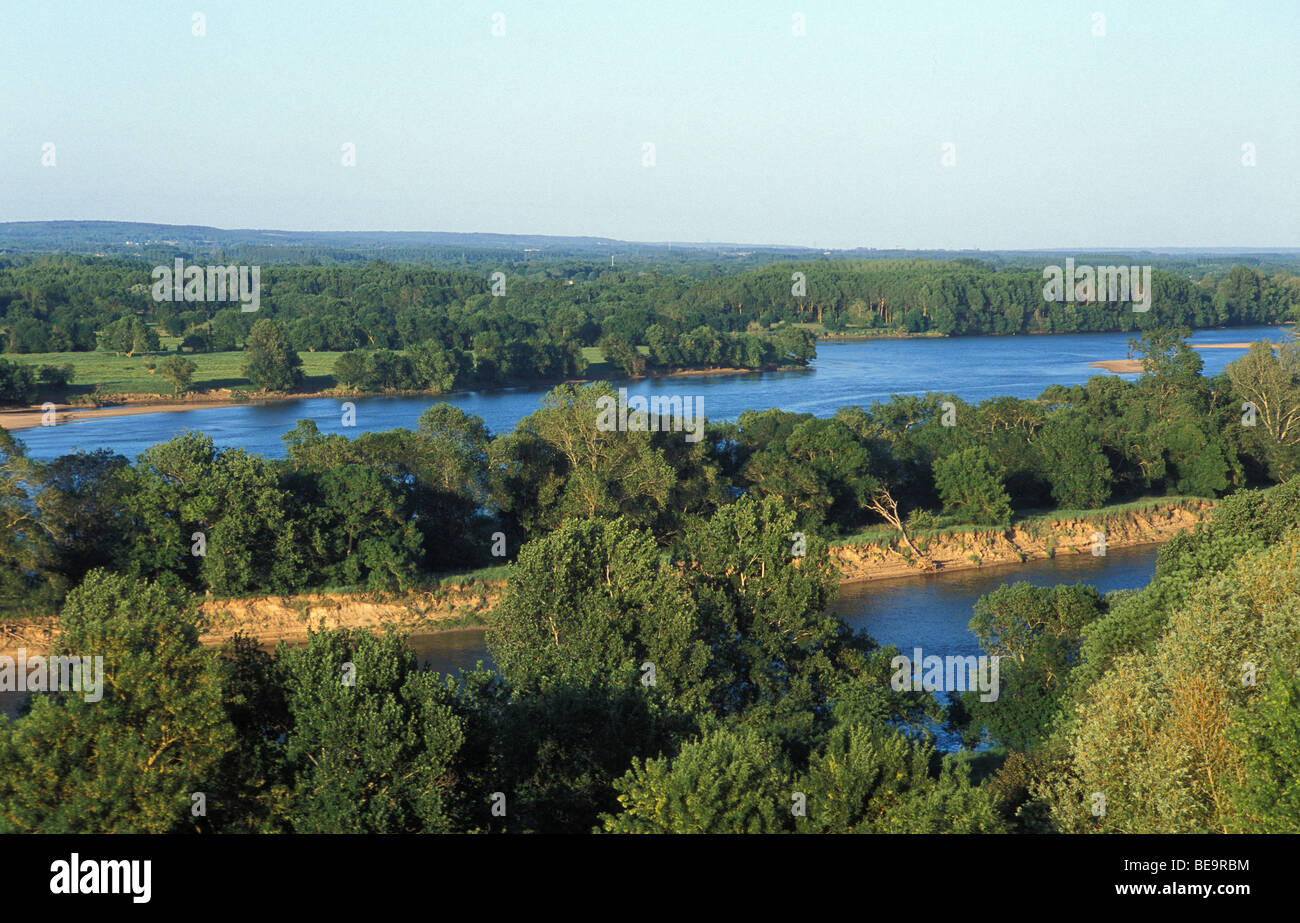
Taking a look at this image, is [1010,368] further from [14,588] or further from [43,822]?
[43,822]

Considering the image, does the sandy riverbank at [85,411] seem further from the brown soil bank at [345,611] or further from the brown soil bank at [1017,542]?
the brown soil bank at [1017,542]

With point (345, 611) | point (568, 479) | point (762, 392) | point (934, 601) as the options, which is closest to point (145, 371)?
point (762, 392)

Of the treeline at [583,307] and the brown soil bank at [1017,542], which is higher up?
the treeline at [583,307]

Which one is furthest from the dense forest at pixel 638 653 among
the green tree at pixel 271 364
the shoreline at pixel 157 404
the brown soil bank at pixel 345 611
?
the green tree at pixel 271 364

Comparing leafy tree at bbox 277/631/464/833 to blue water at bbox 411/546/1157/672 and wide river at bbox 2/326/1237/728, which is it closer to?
wide river at bbox 2/326/1237/728
